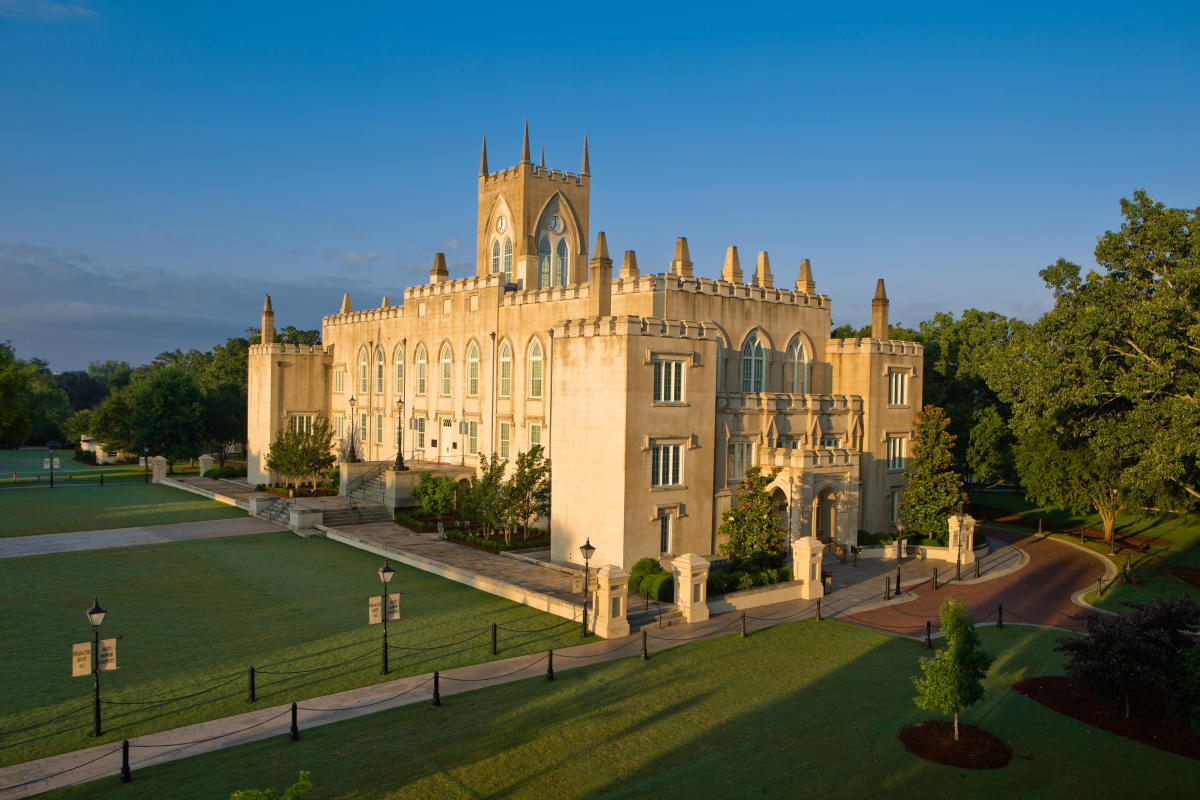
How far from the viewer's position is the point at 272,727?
15.1m

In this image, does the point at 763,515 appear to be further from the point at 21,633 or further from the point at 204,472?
the point at 204,472

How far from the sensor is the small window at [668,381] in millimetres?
28500

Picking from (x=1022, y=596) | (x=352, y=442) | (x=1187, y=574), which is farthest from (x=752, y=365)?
(x=352, y=442)

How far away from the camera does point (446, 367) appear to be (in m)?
44.8

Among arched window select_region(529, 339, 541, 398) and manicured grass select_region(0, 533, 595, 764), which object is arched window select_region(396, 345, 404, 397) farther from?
manicured grass select_region(0, 533, 595, 764)

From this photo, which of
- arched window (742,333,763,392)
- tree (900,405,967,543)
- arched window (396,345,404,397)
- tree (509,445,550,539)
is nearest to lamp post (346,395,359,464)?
arched window (396,345,404,397)

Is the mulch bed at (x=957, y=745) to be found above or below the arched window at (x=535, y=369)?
below

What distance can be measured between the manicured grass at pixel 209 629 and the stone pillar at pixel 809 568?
8857mm

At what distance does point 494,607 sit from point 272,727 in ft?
30.7

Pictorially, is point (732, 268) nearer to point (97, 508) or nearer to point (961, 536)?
point (961, 536)

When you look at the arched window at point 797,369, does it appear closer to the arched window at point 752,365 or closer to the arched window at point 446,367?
the arched window at point 752,365

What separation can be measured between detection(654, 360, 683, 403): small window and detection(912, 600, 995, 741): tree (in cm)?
1479

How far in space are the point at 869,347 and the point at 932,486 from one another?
684cm

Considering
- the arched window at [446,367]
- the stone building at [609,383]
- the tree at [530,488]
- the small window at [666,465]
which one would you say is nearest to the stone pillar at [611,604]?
the stone building at [609,383]
